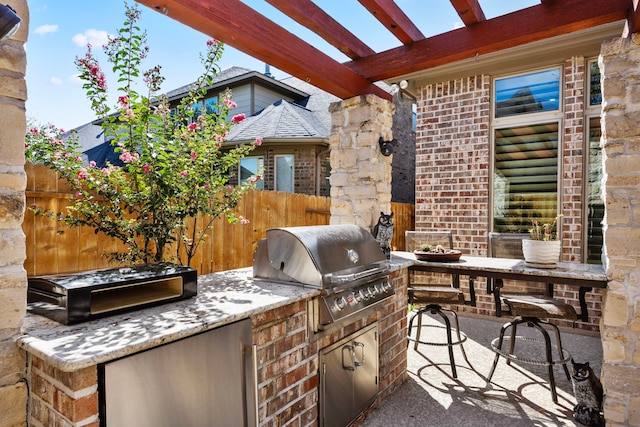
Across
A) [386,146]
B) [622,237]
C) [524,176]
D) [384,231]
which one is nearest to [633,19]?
[622,237]

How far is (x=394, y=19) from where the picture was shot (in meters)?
2.84

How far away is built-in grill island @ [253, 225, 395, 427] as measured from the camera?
2.13 meters

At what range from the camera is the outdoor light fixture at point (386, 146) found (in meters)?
3.59

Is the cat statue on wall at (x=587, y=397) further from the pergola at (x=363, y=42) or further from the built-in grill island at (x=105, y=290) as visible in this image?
the built-in grill island at (x=105, y=290)

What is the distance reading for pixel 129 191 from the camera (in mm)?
2641

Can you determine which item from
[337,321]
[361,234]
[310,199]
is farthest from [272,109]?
[337,321]

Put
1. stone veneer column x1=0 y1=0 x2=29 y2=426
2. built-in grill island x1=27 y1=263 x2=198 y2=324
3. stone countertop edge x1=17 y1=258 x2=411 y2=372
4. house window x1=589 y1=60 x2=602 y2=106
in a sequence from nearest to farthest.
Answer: stone countertop edge x1=17 y1=258 x2=411 y2=372 < stone veneer column x1=0 y1=0 x2=29 y2=426 < built-in grill island x1=27 y1=263 x2=198 y2=324 < house window x1=589 y1=60 x2=602 y2=106

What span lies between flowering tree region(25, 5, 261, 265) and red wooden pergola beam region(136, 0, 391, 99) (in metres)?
0.41

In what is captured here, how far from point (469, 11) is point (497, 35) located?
12.5 inches

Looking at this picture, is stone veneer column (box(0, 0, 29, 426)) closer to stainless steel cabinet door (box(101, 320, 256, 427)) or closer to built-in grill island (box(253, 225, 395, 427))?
stainless steel cabinet door (box(101, 320, 256, 427))

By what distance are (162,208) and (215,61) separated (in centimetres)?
120

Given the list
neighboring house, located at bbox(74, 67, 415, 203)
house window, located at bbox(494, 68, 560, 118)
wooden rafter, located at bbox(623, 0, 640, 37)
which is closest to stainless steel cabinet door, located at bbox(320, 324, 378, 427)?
wooden rafter, located at bbox(623, 0, 640, 37)

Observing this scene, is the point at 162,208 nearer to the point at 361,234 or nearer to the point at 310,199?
the point at 361,234

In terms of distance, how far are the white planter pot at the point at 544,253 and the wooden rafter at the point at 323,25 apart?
223 cm
